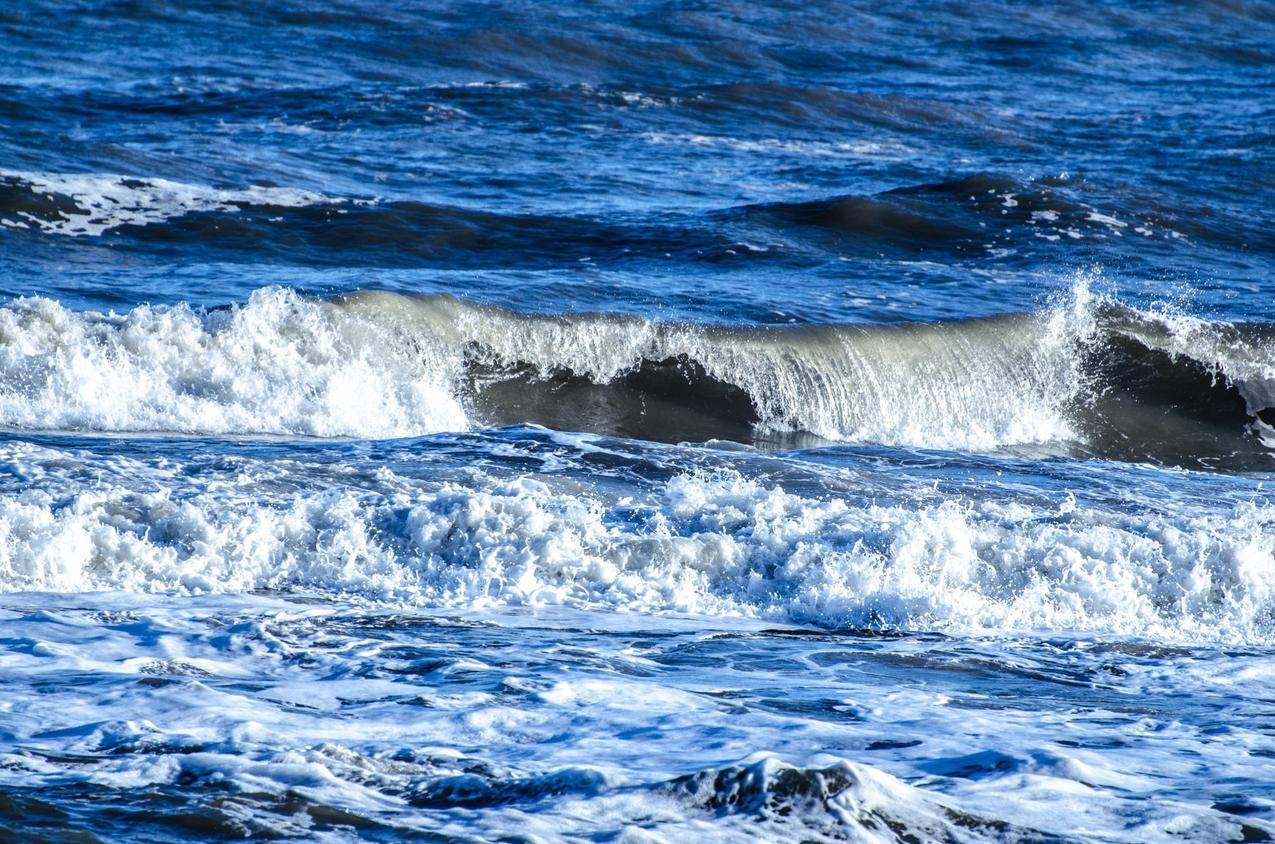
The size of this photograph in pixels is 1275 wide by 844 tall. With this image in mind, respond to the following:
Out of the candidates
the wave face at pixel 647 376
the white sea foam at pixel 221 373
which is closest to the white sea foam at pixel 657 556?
the white sea foam at pixel 221 373

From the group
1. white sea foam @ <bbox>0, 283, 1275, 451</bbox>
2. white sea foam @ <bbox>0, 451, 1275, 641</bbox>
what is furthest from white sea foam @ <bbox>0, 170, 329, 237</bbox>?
white sea foam @ <bbox>0, 451, 1275, 641</bbox>

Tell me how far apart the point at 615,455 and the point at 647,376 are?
2956 mm

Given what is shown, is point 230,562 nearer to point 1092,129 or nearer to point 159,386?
point 159,386

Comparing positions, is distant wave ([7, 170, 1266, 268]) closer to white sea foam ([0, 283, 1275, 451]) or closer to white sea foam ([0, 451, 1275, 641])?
white sea foam ([0, 283, 1275, 451])

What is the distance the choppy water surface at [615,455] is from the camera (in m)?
4.14

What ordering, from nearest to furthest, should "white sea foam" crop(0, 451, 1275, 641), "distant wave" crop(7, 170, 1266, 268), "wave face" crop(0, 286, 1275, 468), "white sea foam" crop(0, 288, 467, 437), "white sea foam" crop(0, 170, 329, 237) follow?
"white sea foam" crop(0, 451, 1275, 641) → "white sea foam" crop(0, 288, 467, 437) → "wave face" crop(0, 286, 1275, 468) → "white sea foam" crop(0, 170, 329, 237) → "distant wave" crop(7, 170, 1266, 268)

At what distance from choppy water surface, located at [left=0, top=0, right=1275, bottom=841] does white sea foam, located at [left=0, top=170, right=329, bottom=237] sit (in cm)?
7

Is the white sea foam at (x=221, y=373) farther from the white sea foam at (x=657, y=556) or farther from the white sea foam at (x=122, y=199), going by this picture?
the white sea foam at (x=122, y=199)

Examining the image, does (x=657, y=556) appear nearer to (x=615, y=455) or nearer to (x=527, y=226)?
(x=615, y=455)

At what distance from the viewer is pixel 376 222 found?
14773 mm

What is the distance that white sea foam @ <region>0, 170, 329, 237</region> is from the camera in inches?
539

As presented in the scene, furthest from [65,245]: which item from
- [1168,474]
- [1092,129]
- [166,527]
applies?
[1092,129]

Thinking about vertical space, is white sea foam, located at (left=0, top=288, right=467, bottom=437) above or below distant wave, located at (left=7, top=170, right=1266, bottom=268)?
below

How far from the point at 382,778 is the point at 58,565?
9.23ft
